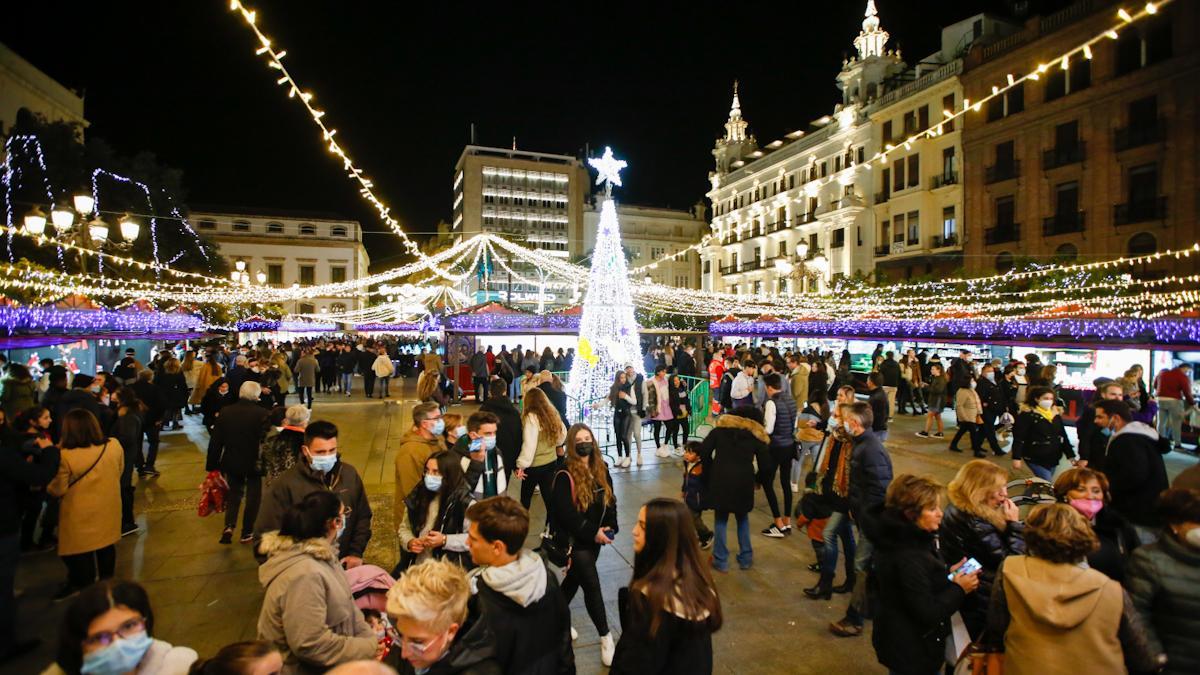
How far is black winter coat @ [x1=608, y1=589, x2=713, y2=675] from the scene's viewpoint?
7.16 feet

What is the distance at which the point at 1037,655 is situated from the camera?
245 cm

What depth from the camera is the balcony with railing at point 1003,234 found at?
27.2 meters

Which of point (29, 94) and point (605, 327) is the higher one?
point (29, 94)

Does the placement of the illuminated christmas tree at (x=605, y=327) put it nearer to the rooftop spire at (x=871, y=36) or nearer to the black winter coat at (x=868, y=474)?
the black winter coat at (x=868, y=474)

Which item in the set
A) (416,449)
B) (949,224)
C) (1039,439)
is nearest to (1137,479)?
→ (1039,439)

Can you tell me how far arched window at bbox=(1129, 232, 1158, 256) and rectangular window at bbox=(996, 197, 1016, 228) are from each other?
477 centimetres

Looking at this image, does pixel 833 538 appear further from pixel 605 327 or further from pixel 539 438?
pixel 605 327

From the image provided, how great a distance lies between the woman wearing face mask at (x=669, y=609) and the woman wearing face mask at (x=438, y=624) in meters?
0.49

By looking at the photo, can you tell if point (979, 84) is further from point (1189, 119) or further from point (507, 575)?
point (507, 575)

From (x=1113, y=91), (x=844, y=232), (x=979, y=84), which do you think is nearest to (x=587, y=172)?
(x=844, y=232)

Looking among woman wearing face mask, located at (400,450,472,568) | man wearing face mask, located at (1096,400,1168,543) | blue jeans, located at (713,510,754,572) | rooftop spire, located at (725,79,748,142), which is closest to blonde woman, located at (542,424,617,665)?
woman wearing face mask, located at (400,450,472,568)

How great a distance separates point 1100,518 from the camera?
351cm

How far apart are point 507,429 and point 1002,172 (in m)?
30.5

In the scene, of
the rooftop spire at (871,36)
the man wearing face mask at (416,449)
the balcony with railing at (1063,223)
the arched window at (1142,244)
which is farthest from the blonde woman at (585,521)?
the rooftop spire at (871,36)
